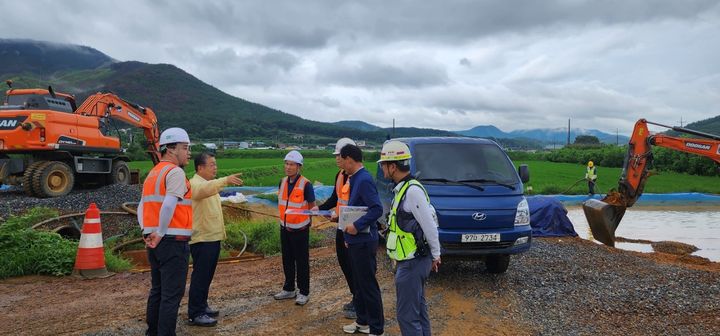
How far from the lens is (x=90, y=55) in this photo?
149m

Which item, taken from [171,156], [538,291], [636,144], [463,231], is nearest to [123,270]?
[171,156]

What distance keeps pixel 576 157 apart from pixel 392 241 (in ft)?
172

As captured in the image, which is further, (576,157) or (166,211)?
(576,157)

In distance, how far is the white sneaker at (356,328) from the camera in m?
4.94

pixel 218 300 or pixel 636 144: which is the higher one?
pixel 636 144

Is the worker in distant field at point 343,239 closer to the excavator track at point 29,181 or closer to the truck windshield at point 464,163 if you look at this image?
the truck windshield at point 464,163

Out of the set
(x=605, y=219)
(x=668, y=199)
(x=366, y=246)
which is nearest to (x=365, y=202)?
(x=366, y=246)

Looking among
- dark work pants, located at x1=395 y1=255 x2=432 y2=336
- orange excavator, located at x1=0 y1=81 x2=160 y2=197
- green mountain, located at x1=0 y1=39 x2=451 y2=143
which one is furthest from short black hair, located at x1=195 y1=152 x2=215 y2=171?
green mountain, located at x1=0 y1=39 x2=451 y2=143

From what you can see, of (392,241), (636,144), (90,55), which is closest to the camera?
(392,241)

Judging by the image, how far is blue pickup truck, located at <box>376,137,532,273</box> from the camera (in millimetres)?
6379

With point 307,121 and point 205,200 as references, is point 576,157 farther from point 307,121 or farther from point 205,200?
point 307,121

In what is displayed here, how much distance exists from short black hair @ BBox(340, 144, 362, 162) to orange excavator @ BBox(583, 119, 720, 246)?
8.37 m

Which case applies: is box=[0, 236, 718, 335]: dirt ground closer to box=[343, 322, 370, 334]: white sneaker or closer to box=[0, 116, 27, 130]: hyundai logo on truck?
box=[343, 322, 370, 334]: white sneaker

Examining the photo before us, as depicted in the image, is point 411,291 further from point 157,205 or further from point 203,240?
point 203,240
